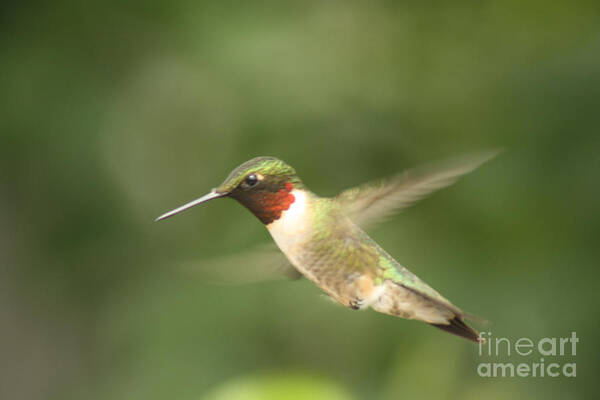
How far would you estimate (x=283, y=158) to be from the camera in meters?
2.64

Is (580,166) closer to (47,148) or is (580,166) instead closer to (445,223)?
(445,223)

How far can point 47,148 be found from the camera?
3199 mm

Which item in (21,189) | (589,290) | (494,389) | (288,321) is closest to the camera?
(494,389)

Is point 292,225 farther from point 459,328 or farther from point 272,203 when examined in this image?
point 459,328

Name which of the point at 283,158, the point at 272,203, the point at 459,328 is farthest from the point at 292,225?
the point at 283,158

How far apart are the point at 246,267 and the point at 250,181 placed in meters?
0.12

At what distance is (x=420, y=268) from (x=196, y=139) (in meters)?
1.36

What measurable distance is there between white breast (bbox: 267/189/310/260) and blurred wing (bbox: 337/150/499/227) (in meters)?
0.04

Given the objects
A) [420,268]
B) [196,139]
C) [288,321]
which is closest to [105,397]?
[288,321]

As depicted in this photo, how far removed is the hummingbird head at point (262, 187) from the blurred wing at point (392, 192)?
0.05 m

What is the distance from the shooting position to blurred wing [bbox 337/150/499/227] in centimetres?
57

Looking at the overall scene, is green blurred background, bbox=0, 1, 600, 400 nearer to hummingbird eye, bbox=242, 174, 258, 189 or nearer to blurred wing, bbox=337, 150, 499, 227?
blurred wing, bbox=337, 150, 499, 227

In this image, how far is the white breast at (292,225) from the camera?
20.2 inches

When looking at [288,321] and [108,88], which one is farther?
[108,88]
